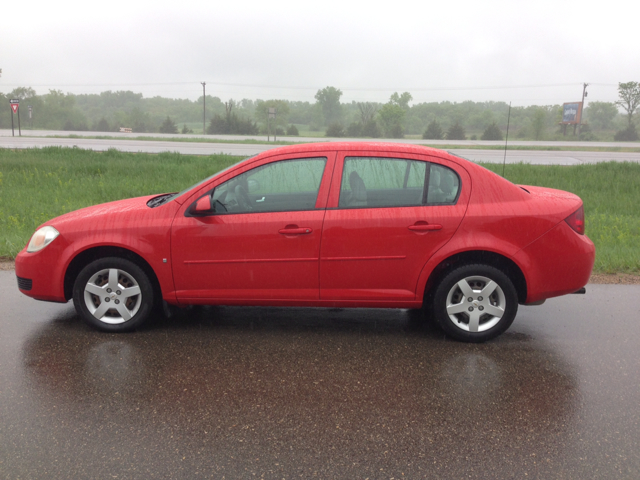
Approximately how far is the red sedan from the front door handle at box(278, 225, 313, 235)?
12 millimetres

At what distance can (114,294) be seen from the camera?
479cm

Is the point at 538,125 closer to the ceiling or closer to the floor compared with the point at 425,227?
closer to the ceiling

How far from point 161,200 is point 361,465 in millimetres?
3309

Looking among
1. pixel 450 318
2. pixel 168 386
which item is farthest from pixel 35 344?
pixel 450 318

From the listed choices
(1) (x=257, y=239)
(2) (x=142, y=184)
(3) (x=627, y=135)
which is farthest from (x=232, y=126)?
(1) (x=257, y=239)

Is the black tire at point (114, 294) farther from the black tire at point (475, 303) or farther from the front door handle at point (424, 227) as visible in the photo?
the black tire at point (475, 303)

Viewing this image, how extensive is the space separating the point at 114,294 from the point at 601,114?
78.6 metres

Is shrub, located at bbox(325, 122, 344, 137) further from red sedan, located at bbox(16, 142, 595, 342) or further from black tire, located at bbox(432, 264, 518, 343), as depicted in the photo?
black tire, located at bbox(432, 264, 518, 343)

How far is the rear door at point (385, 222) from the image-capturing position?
14.7 ft

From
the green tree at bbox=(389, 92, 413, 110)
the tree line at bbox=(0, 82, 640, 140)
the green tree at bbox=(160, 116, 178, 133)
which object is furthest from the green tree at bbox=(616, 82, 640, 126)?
the green tree at bbox=(160, 116, 178, 133)

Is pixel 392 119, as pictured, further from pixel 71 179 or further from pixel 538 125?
pixel 71 179

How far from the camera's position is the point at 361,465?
284 cm

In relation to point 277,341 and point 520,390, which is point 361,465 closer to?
point 520,390

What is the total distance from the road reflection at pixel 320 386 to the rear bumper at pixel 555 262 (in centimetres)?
52
